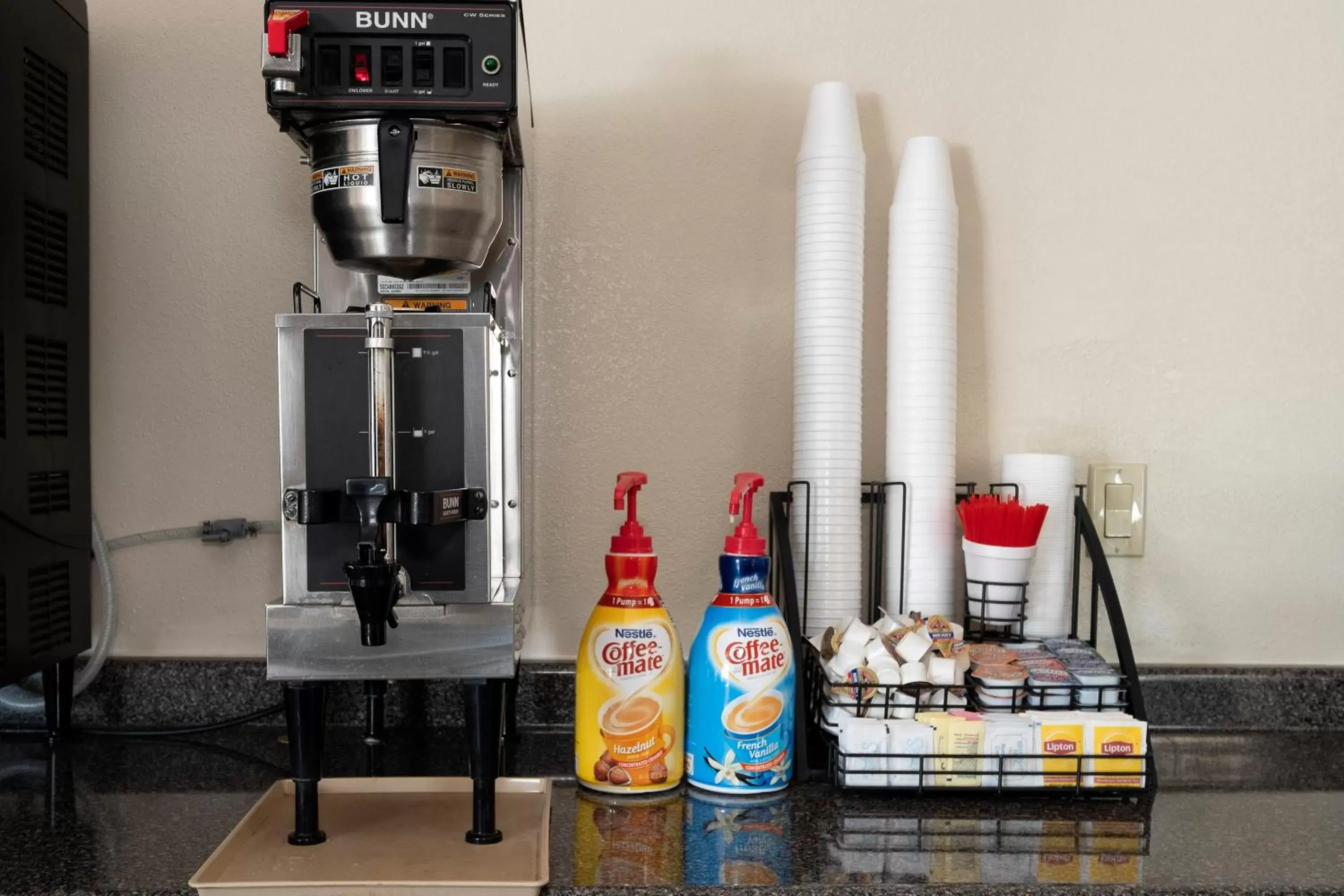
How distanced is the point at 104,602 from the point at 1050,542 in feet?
4.04

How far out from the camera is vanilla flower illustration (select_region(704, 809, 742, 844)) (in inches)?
42.9

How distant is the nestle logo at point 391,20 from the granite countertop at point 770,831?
78 centimetres

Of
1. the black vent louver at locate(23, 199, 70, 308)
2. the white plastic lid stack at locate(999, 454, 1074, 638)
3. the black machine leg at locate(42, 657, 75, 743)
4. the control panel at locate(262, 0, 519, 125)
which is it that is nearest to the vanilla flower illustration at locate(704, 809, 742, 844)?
the white plastic lid stack at locate(999, 454, 1074, 638)

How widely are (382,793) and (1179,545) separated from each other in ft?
3.59

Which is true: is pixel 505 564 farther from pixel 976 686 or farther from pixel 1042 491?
pixel 1042 491

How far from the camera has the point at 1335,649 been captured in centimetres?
155

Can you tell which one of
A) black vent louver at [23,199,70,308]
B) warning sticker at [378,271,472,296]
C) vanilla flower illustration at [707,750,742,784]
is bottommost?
vanilla flower illustration at [707,750,742,784]

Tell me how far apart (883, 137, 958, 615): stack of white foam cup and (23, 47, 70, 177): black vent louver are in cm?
104

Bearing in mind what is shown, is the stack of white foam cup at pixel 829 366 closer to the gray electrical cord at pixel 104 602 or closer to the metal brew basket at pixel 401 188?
the metal brew basket at pixel 401 188

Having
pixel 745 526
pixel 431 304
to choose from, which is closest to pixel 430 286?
pixel 431 304

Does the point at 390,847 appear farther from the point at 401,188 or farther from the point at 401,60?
the point at 401,60

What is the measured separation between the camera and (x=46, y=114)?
132 centimetres

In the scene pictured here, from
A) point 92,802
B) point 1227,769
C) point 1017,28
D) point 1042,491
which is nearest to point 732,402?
point 1042,491

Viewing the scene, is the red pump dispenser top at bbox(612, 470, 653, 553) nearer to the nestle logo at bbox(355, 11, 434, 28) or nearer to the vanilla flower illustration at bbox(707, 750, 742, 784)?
the vanilla flower illustration at bbox(707, 750, 742, 784)
